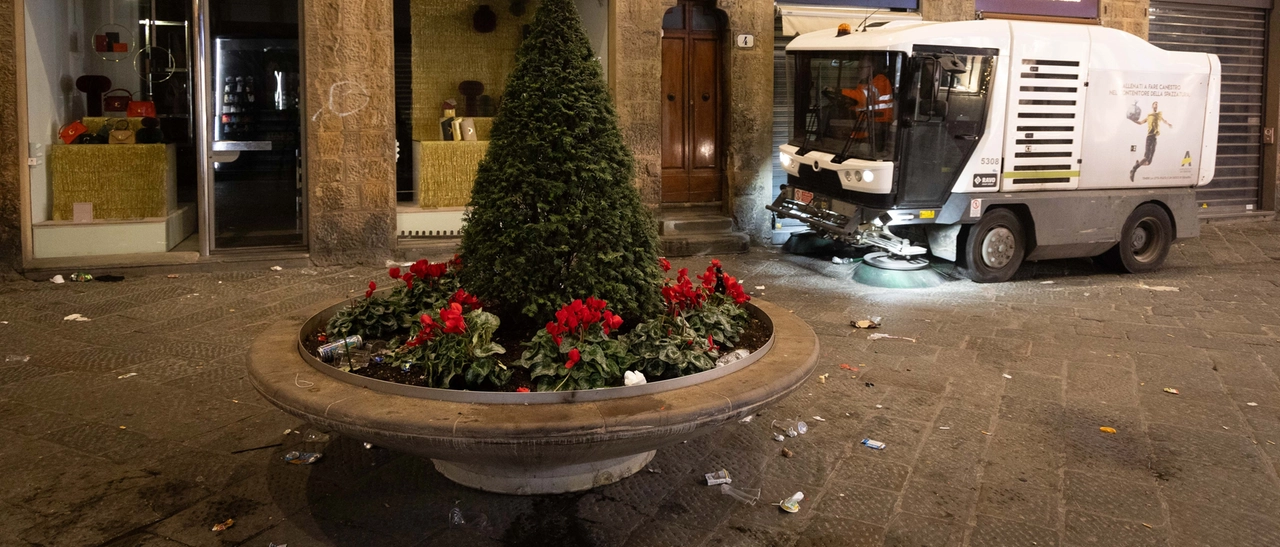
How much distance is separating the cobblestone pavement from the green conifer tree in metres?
0.89

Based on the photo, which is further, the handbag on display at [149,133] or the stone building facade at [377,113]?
the handbag on display at [149,133]

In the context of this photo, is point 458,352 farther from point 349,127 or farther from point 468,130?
point 468,130

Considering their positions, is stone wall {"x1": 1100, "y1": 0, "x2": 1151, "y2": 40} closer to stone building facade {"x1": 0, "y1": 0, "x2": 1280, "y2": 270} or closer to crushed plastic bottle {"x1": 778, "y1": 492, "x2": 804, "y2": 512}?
stone building facade {"x1": 0, "y1": 0, "x2": 1280, "y2": 270}

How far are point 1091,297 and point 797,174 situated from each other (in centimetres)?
295

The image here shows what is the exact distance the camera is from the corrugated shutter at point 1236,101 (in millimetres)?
14438

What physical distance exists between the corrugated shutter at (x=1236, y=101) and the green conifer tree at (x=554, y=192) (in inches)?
503

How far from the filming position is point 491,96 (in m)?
11.2

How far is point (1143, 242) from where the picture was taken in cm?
1068

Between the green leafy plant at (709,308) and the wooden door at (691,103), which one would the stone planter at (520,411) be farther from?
the wooden door at (691,103)

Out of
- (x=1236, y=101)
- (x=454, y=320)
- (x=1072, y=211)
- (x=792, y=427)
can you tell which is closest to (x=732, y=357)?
(x=792, y=427)

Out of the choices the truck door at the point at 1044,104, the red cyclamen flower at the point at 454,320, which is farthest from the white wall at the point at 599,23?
the red cyclamen flower at the point at 454,320

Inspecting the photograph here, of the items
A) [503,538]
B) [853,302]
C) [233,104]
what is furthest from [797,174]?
[503,538]

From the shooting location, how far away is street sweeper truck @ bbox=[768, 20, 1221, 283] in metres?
9.19

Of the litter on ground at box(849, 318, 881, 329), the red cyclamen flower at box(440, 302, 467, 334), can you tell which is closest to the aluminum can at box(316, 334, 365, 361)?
the red cyclamen flower at box(440, 302, 467, 334)
